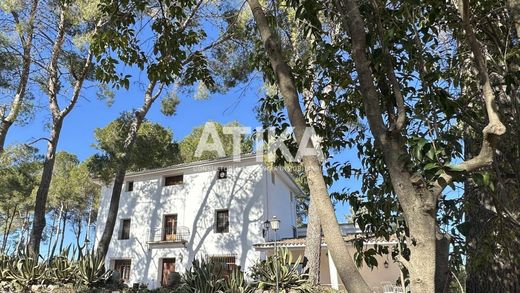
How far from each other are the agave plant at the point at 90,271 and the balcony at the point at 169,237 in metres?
8.80

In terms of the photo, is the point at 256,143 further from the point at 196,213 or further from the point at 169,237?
the point at 169,237

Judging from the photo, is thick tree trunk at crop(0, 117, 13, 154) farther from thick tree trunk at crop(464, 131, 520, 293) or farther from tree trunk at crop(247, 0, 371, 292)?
thick tree trunk at crop(464, 131, 520, 293)

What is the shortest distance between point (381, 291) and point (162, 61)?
15258mm

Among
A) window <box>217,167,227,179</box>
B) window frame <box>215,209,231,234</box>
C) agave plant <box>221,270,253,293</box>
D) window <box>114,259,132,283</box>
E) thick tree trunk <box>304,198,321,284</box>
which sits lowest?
window <box>114,259,132,283</box>

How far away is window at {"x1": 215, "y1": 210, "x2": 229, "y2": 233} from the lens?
1905cm

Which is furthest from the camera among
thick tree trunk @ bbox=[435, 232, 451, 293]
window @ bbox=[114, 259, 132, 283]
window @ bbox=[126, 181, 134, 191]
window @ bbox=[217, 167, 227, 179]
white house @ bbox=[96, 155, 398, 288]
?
window @ bbox=[126, 181, 134, 191]

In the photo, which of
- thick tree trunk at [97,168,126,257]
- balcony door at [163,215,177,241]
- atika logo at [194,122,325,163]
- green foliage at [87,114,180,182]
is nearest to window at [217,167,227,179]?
atika logo at [194,122,325,163]

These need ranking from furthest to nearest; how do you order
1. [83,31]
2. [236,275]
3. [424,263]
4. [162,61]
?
[83,31]
[236,275]
[162,61]
[424,263]

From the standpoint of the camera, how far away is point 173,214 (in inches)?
799

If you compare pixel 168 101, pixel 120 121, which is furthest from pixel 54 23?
pixel 168 101

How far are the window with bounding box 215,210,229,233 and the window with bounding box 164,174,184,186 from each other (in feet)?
9.84

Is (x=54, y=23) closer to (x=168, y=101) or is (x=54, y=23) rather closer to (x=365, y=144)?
(x=168, y=101)

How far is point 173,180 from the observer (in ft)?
68.8

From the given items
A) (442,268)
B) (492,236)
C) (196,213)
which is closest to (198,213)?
(196,213)
